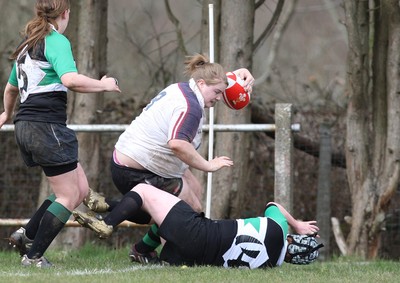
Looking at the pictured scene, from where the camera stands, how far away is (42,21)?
6367 millimetres

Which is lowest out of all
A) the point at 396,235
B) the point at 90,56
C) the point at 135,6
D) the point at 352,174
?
the point at 396,235

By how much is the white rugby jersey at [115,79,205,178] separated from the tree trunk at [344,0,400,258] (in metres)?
2.82

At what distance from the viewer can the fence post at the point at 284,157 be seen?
8250 mm

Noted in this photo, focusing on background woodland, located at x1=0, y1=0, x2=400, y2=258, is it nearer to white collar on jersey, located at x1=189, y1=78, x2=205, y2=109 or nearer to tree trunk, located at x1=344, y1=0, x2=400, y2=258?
tree trunk, located at x1=344, y1=0, x2=400, y2=258

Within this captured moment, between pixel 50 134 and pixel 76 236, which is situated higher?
pixel 50 134

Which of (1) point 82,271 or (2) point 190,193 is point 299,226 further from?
(1) point 82,271

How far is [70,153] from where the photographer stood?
6465 millimetres

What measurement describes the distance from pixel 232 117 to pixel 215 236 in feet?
9.50

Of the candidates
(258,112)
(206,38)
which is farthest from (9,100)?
(258,112)

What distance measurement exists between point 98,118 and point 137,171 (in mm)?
2971

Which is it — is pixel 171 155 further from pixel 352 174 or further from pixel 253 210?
pixel 253 210

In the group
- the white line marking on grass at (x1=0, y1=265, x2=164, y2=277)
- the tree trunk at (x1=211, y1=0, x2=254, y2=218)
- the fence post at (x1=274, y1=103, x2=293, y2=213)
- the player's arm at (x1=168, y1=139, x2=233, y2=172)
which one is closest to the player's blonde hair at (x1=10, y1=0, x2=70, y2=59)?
the player's arm at (x1=168, y1=139, x2=233, y2=172)

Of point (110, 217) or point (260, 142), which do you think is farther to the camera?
point (260, 142)

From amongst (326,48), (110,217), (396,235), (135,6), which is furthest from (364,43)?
(326,48)
